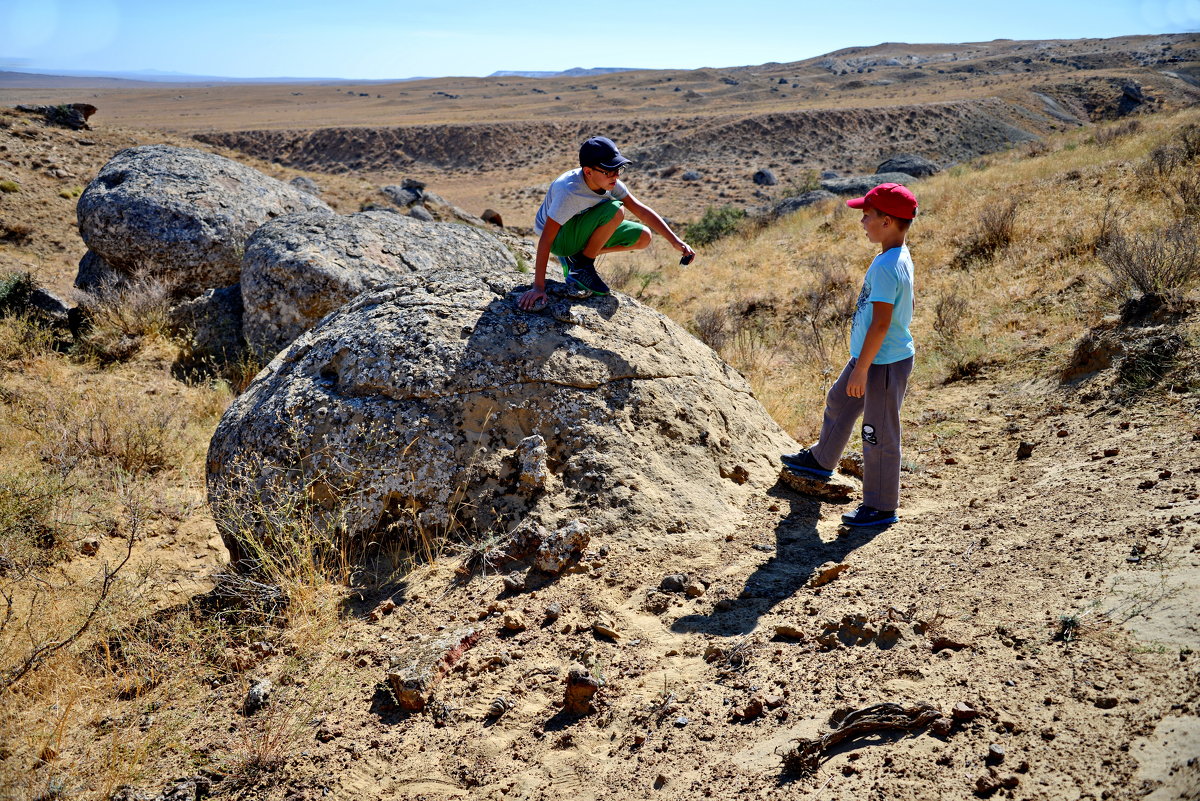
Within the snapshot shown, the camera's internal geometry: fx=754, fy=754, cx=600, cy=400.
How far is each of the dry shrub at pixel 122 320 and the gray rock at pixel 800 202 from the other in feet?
44.4

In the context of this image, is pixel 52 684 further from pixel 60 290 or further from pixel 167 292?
pixel 60 290

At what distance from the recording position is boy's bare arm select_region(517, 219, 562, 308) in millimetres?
4035

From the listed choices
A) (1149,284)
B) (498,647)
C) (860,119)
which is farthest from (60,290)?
(860,119)

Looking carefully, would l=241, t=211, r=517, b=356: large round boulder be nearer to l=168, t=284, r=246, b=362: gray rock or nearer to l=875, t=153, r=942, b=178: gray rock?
l=168, t=284, r=246, b=362: gray rock

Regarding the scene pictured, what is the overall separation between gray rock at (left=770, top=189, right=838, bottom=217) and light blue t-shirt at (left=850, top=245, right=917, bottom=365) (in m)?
14.9

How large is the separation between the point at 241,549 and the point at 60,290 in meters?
7.37

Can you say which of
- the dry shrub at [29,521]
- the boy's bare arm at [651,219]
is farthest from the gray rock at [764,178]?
the dry shrub at [29,521]

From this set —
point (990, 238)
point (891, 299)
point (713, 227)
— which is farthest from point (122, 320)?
point (713, 227)

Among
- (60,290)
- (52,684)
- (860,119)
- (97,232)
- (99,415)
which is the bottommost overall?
(52,684)

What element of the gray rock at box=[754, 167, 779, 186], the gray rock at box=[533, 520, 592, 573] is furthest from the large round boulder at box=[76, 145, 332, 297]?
the gray rock at box=[754, 167, 779, 186]

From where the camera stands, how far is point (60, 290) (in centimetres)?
904

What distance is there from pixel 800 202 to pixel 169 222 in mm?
14017

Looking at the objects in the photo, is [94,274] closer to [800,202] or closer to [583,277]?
[583,277]

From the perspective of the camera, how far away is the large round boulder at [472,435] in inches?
140
